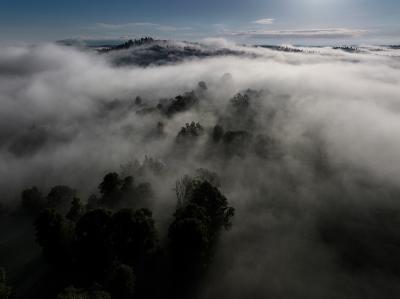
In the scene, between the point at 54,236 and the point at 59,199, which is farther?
the point at 59,199

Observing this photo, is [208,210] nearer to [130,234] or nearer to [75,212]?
[130,234]

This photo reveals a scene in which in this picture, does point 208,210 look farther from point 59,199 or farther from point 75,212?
point 59,199

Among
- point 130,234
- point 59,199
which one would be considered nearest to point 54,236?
point 130,234

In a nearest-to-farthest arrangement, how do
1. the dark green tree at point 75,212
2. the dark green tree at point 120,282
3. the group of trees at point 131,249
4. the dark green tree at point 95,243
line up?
the dark green tree at point 120,282 < the group of trees at point 131,249 < the dark green tree at point 95,243 < the dark green tree at point 75,212

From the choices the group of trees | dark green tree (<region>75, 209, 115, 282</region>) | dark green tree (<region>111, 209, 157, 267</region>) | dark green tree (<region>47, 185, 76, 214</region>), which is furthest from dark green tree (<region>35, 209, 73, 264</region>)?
dark green tree (<region>47, 185, 76, 214</region>)

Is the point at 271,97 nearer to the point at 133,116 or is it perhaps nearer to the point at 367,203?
the point at 133,116

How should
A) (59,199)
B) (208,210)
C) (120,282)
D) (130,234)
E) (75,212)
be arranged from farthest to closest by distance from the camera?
(59,199) → (75,212) → (208,210) → (130,234) → (120,282)

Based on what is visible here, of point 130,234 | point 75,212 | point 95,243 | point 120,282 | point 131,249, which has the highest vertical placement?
point 130,234

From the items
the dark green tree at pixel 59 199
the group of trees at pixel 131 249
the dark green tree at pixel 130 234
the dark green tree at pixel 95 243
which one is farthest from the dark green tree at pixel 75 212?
the dark green tree at pixel 130 234

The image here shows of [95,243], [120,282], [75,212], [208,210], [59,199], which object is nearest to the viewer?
[120,282]

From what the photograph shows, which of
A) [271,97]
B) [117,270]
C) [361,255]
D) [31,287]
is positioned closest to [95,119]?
[271,97]

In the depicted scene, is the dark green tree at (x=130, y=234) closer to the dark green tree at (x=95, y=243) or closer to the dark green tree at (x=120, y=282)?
the dark green tree at (x=95, y=243)

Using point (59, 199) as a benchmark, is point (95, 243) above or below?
above
